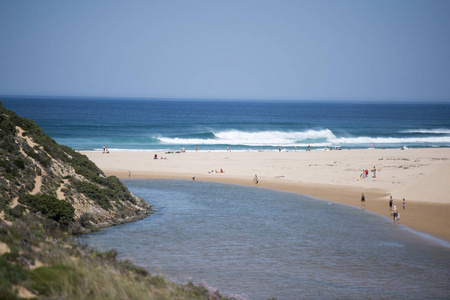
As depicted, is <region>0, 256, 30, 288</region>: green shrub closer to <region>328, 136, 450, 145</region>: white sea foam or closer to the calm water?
the calm water

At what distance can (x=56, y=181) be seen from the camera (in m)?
19.8

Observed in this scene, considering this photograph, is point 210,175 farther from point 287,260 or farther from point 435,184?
point 287,260

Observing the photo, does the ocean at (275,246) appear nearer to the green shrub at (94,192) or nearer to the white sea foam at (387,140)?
the green shrub at (94,192)

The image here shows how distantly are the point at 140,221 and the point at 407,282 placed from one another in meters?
12.9

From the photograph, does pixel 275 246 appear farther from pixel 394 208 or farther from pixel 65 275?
pixel 65 275

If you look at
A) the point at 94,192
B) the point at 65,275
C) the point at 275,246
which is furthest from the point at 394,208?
the point at 65,275

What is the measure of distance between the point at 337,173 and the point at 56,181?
26.4 m

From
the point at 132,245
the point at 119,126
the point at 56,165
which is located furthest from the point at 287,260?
the point at 119,126

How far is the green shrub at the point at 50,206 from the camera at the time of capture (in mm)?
16969

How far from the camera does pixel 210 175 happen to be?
127 feet

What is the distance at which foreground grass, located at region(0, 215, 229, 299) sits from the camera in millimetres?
7875

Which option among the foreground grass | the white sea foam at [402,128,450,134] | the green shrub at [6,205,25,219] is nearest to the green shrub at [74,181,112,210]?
the green shrub at [6,205,25,219]

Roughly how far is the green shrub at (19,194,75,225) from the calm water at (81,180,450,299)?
49.6 inches

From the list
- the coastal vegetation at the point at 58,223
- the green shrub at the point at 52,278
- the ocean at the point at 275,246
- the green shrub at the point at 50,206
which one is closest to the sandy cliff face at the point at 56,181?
the coastal vegetation at the point at 58,223
